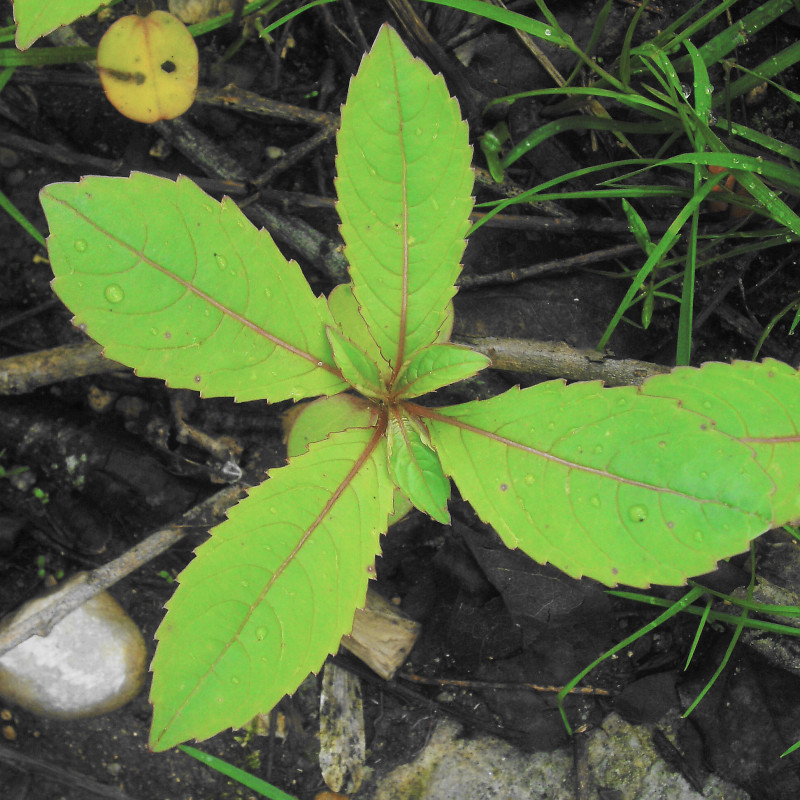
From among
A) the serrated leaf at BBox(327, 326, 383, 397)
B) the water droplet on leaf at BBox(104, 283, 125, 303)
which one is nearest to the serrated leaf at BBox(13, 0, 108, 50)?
the water droplet on leaf at BBox(104, 283, 125, 303)

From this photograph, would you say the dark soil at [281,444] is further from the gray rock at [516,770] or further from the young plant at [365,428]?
the young plant at [365,428]

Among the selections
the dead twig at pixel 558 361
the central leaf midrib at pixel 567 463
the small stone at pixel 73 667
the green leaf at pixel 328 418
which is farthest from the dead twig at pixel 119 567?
the dead twig at pixel 558 361

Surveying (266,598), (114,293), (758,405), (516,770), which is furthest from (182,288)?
(516,770)

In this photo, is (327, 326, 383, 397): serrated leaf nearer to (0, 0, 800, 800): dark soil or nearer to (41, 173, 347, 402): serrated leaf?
(41, 173, 347, 402): serrated leaf

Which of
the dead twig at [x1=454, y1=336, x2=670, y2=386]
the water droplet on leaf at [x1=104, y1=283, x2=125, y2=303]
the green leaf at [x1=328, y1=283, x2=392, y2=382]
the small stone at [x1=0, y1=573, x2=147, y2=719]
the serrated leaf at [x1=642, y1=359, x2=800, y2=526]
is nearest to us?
the water droplet on leaf at [x1=104, y1=283, x2=125, y2=303]

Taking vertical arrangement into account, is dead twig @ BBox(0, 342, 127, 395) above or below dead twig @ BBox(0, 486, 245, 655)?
above

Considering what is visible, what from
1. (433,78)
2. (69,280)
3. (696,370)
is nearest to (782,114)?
(696,370)

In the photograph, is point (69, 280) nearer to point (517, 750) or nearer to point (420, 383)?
point (420, 383)
